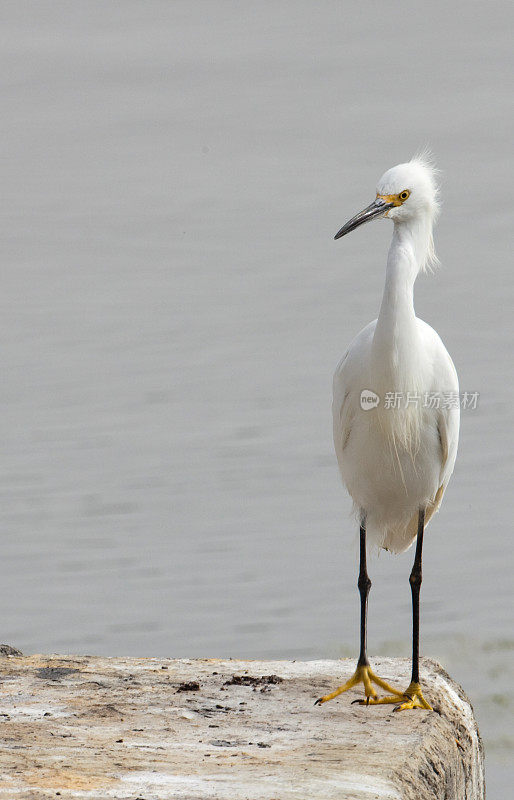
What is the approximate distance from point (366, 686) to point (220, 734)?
90 cm

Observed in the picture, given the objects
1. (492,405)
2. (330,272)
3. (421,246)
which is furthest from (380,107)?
(421,246)

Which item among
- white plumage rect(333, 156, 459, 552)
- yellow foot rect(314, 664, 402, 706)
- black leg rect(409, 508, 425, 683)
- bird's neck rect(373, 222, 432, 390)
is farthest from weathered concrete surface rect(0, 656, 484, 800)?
A: bird's neck rect(373, 222, 432, 390)

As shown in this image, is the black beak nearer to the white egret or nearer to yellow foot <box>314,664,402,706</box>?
the white egret

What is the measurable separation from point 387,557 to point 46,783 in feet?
18.2

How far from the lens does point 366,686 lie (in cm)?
586

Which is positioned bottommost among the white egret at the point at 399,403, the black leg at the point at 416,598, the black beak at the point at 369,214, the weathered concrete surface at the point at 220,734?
the weathered concrete surface at the point at 220,734

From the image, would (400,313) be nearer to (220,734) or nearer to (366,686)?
(366,686)

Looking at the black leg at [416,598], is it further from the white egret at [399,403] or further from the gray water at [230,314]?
the gray water at [230,314]

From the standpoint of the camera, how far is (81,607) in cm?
913

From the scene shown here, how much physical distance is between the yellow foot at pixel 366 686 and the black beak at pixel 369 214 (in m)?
1.89

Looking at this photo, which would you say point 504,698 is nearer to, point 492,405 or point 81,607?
point 81,607

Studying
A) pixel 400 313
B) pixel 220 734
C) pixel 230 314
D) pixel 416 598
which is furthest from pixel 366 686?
pixel 230 314

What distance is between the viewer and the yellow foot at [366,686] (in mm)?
5766

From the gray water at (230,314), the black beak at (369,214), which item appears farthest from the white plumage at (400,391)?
the gray water at (230,314)
